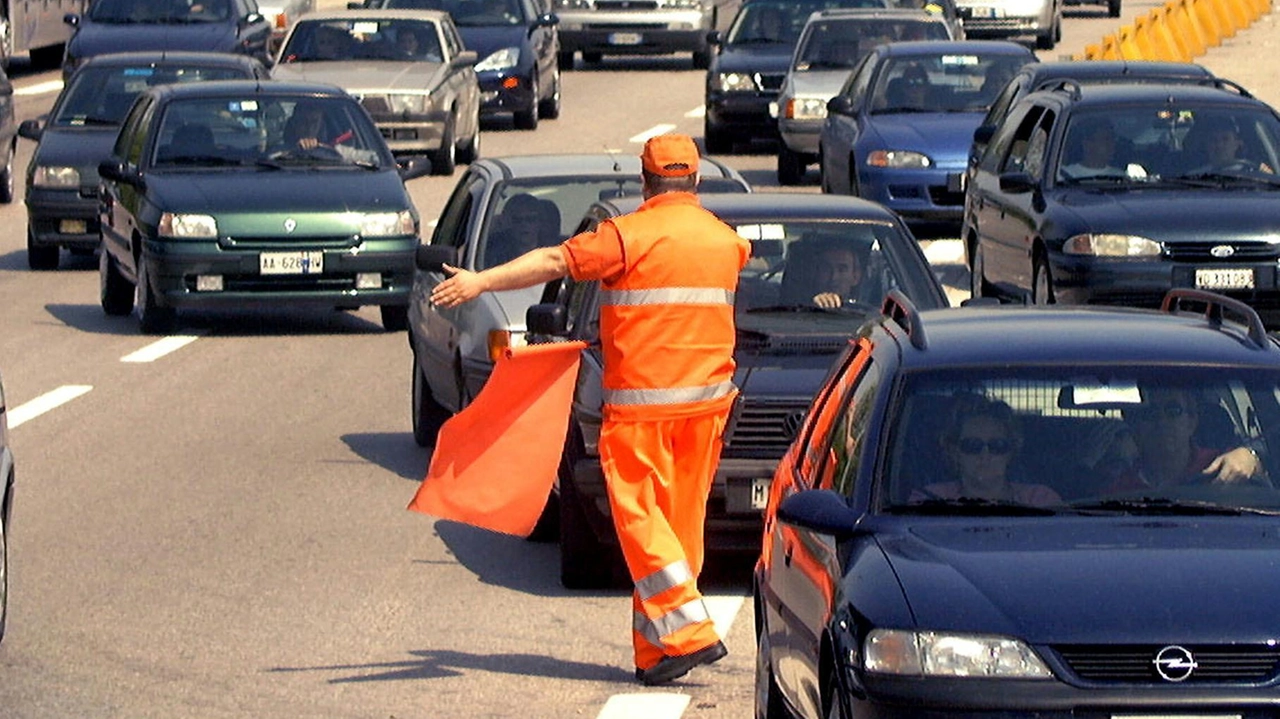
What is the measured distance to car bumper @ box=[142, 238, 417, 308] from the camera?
65.5 feet

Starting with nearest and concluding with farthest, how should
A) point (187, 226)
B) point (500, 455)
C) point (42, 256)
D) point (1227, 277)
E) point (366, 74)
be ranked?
1. point (500, 455)
2. point (1227, 277)
3. point (187, 226)
4. point (42, 256)
5. point (366, 74)

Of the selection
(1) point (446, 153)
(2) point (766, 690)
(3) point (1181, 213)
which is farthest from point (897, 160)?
(2) point (766, 690)

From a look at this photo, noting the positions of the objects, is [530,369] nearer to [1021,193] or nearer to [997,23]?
[1021,193]

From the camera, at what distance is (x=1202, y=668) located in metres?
6.68

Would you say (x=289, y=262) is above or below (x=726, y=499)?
below

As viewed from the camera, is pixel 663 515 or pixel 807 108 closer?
pixel 663 515

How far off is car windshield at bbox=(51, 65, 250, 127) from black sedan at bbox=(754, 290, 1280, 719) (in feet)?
57.5

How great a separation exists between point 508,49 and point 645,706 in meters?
26.6

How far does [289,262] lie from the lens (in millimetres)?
20031

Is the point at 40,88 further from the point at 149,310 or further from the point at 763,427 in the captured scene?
the point at 763,427

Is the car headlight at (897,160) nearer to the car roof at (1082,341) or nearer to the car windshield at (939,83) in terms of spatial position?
the car windshield at (939,83)

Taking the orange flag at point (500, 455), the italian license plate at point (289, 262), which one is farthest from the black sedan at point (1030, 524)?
the italian license plate at point (289, 262)

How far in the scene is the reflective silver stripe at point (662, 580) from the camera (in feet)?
30.7

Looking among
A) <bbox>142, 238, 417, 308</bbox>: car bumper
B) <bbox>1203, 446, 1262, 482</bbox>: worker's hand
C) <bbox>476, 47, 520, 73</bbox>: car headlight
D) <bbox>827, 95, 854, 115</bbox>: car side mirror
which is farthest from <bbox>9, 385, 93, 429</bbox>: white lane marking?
<bbox>476, 47, 520, 73</bbox>: car headlight
